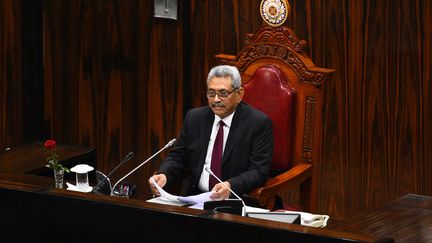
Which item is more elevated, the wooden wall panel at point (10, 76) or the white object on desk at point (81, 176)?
the wooden wall panel at point (10, 76)

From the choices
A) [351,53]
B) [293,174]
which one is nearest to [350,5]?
[351,53]

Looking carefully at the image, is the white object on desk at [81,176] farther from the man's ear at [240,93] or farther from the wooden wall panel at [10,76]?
the wooden wall panel at [10,76]

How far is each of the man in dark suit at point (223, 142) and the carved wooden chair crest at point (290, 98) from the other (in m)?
0.11

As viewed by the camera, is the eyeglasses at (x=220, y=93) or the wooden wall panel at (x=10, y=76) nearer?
the eyeglasses at (x=220, y=93)

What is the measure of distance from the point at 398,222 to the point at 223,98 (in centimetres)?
101

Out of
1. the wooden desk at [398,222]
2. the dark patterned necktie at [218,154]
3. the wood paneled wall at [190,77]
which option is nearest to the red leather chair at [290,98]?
the dark patterned necktie at [218,154]

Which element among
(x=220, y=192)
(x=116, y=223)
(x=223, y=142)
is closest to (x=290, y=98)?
(x=223, y=142)

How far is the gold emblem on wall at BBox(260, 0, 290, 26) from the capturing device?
4082 mm

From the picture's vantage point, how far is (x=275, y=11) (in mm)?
4129

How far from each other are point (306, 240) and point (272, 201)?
4.22 feet

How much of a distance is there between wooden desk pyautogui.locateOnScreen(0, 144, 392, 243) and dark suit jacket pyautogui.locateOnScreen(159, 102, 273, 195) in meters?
0.93

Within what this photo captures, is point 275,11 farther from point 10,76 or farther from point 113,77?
point 10,76

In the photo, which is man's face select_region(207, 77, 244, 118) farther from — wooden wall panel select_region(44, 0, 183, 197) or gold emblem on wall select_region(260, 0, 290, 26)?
wooden wall panel select_region(44, 0, 183, 197)

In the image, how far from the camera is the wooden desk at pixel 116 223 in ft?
8.38
